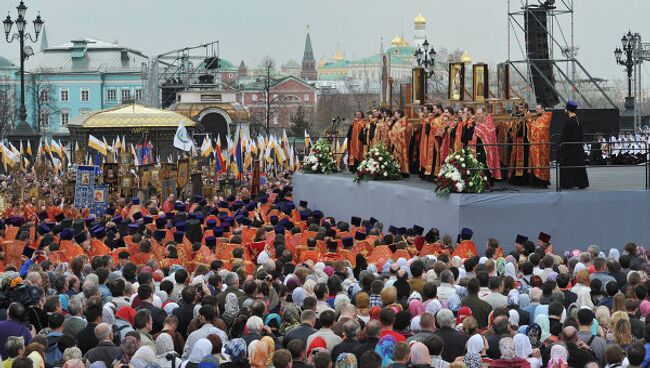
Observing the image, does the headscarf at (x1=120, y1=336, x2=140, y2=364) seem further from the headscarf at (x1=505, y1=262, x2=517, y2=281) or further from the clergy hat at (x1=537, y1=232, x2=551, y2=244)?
the clergy hat at (x1=537, y1=232, x2=551, y2=244)

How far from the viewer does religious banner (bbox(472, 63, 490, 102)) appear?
2417cm

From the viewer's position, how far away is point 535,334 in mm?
10914

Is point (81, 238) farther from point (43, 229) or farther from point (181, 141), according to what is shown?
point (181, 141)

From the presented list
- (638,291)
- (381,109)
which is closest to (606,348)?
(638,291)

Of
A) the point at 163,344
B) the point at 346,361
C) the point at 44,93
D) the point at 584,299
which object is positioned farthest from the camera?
the point at 44,93

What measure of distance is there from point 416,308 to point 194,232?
819 cm

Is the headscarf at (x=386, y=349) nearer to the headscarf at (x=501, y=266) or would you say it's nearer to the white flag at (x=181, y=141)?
the headscarf at (x=501, y=266)

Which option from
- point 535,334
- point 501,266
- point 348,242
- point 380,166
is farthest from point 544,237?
point 535,334

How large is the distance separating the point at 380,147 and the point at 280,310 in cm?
1294

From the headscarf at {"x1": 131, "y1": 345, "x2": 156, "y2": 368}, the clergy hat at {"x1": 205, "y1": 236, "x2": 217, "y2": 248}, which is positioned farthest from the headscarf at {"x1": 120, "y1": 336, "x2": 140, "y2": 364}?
the clergy hat at {"x1": 205, "y1": 236, "x2": 217, "y2": 248}

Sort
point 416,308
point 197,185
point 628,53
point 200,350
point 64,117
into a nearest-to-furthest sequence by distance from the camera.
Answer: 1. point 200,350
2. point 416,308
3. point 197,185
4. point 628,53
5. point 64,117

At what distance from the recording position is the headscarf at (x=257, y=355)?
975 cm

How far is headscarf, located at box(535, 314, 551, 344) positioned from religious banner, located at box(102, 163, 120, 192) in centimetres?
1754

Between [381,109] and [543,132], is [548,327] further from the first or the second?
[381,109]
